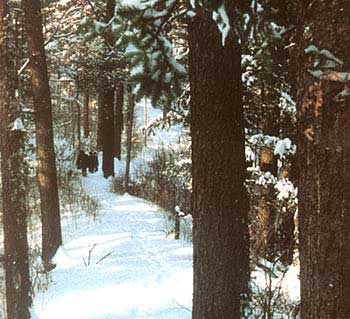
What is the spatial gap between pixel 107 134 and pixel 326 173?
1903 centimetres

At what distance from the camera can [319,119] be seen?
2521 mm

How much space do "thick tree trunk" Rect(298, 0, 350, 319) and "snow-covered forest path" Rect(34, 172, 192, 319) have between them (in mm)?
3855

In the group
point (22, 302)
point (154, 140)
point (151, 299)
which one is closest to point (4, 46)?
point (22, 302)

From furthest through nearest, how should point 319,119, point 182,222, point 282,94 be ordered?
point 182,222 < point 282,94 < point 319,119

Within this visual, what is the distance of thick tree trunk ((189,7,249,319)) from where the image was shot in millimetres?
4492

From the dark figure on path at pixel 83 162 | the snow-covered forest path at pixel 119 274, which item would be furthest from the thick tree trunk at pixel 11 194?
the dark figure on path at pixel 83 162

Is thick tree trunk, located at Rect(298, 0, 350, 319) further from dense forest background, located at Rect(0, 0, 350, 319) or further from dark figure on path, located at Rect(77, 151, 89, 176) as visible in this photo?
dark figure on path, located at Rect(77, 151, 89, 176)

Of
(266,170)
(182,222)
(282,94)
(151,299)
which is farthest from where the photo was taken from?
(182,222)

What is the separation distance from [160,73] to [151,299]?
12.7 ft

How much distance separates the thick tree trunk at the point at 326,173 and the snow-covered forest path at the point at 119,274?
3.86 meters

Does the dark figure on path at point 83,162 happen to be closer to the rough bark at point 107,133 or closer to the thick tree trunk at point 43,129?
the rough bark at point 107,133

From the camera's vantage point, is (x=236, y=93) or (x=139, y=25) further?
(x=236, y=93)

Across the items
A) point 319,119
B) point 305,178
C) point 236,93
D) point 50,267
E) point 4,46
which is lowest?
point 50,267

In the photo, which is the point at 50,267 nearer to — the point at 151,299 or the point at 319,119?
the point at 151,299
